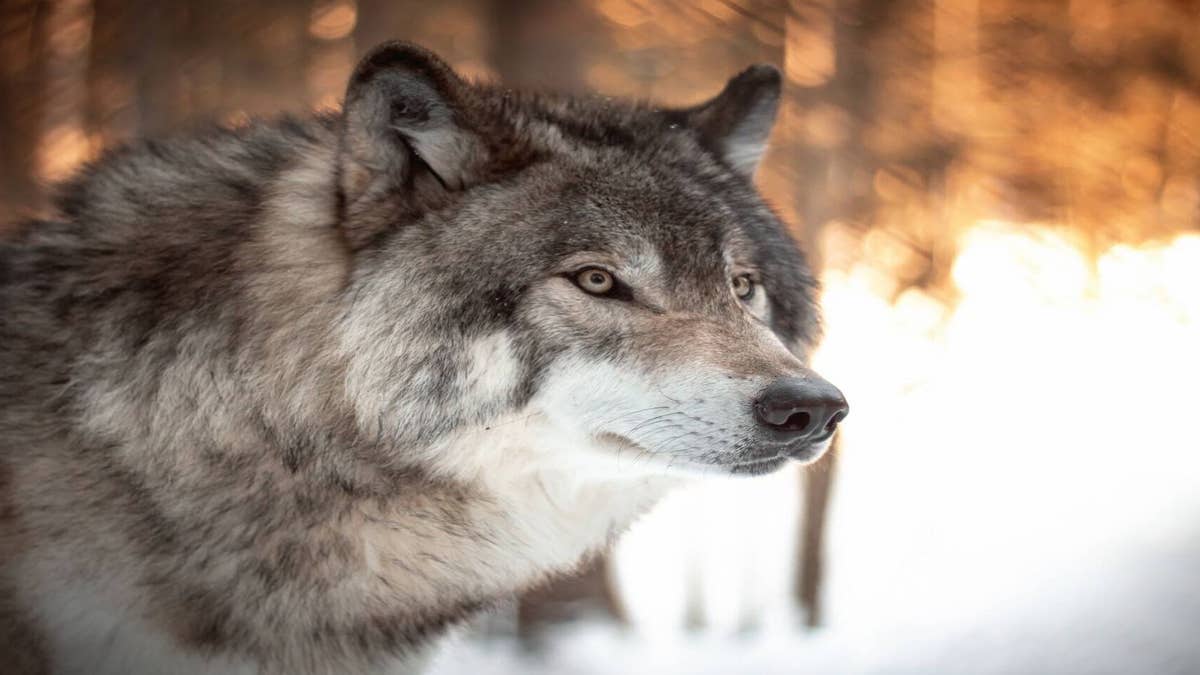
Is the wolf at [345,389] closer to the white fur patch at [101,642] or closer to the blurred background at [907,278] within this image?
the white fur patch at [101,642]

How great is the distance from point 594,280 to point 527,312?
195mm

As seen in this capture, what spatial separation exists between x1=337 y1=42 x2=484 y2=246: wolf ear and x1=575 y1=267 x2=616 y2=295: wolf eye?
0.40 m

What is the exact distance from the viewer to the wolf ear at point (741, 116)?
9.89 feet

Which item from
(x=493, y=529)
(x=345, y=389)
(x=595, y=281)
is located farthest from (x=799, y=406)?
(x=345, y=389)

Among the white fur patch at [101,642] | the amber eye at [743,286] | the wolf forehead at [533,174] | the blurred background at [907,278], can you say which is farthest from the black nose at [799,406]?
the blurred background at [907,278]

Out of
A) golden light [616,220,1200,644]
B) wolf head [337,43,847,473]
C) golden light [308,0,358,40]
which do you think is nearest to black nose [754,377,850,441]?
wolf head [337,43,847,473]

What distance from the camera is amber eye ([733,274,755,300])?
102 inches

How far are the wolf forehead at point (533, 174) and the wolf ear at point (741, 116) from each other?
0.32m

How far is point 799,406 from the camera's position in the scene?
2.06 m

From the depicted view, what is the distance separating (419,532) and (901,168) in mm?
3559

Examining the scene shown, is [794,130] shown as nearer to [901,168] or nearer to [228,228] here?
[901,168]

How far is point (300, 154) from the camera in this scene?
8.22 ft

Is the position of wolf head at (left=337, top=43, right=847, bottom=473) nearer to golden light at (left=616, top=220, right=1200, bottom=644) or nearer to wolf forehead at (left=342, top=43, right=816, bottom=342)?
wolf forehead at (left=342, top=43, right=816, bottom=342)

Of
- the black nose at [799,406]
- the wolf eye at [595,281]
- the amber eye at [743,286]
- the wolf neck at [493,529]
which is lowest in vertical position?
the wolf neck at [493,529]
